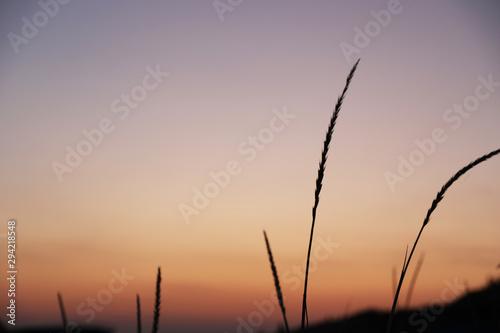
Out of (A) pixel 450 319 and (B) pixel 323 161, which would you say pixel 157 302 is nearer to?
(B) pixel 323 161

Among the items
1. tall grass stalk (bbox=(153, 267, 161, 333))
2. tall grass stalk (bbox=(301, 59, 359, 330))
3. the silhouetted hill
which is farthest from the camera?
the silhouetted hill

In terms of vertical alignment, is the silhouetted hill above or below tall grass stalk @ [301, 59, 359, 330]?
below

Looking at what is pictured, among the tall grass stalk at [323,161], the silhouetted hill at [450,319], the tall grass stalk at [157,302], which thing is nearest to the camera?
the tall grass stalk at [157,302]

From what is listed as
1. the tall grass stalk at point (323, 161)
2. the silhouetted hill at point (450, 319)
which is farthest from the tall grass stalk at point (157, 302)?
the silhouetted hill at point (450, 319)

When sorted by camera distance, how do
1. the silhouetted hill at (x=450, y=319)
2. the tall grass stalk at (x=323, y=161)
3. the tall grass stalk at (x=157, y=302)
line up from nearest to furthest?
the tall grass stalk at (x=157, y=302)
the tall grass stalk at (x=323, y=161)
the silhouetted hill at (x=450, y=319)

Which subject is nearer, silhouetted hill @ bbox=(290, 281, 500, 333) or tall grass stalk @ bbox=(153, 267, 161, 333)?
tall grass stalk @ bbox=(153, 267, 161, 333)

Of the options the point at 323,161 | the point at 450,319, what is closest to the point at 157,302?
the point at 323,161

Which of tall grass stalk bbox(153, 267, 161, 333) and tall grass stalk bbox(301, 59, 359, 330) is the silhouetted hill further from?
tall grass stalk bbox(153, 267, 161, 333)

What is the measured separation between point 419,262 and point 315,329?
5634 millimetres

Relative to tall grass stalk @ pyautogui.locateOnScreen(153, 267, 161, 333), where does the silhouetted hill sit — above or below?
below

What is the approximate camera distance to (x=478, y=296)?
5.96 metres

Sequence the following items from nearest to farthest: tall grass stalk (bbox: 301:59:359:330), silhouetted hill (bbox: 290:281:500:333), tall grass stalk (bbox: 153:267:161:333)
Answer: tall grass stalk (bbox: 153:267:161:333) → tall grass stalk (bbox: 301:59:359:330) → silhouetted hill (bbox: 290:281:500:333)

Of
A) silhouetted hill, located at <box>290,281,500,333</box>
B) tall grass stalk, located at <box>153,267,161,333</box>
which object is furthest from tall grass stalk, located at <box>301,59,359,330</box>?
silhouetted hill, located at <box>290,281,500,333</box>

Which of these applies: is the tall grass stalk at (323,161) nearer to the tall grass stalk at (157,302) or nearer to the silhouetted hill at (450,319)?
the tall grass stalk at (157,302)
